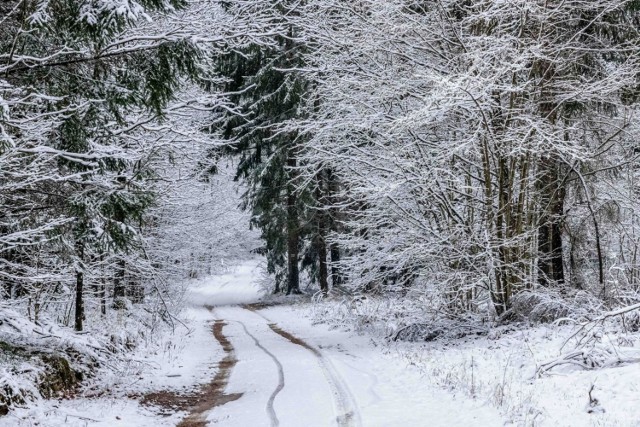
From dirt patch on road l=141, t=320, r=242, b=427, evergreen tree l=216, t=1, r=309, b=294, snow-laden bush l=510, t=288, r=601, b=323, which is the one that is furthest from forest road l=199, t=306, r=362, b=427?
evergreen tree l=216, t=1, r=309, b=294

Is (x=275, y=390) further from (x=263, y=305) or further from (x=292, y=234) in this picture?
(x=263, y=305)

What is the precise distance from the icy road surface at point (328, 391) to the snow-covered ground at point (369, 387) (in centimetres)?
2

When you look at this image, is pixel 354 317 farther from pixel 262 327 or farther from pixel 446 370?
pixel 446 370

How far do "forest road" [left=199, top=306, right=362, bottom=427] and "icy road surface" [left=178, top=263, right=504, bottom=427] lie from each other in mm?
12

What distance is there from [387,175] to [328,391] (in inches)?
201

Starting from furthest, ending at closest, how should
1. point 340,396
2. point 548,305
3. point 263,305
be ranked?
point 263,305, point 548,305, point 340,396

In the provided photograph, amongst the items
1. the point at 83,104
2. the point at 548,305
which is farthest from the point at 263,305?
the point at 83,104

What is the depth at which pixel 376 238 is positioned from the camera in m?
12.4

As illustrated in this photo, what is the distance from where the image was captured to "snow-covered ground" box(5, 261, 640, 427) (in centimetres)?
611

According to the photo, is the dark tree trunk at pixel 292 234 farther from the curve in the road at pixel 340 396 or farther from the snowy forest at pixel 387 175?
the curve in the road at pixel 340 396

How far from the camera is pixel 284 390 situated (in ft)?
26.5

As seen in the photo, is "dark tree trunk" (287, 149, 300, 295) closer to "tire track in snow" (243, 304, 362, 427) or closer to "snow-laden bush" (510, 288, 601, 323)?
"tire track in snow" (243, 304, 362, 427)

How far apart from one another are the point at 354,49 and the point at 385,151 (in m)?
2.34

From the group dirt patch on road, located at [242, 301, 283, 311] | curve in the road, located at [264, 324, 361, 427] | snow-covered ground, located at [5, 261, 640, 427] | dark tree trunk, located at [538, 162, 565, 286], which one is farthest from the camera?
dirt patch on road, located at [242, 301, 283, 311]
